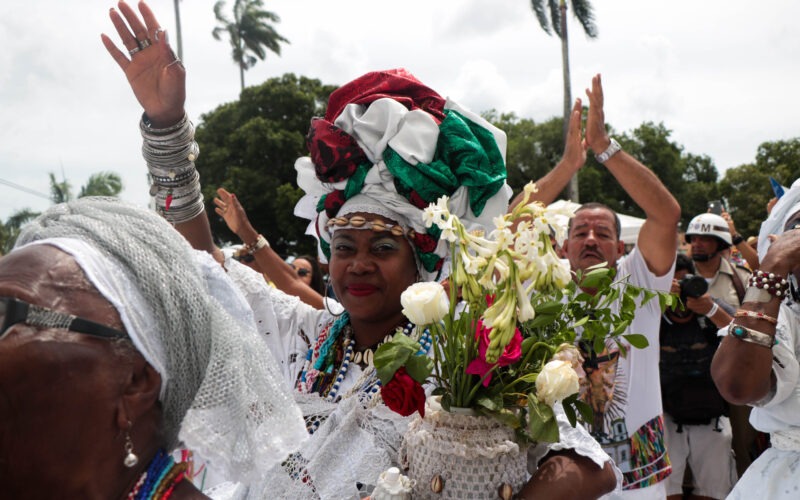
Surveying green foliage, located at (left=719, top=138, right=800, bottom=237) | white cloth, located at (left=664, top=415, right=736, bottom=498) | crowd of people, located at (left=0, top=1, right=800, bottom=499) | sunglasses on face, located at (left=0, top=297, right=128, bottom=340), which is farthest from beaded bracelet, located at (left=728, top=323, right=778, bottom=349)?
green foliage, located at (left=719, top=138, right=800, bottom=237)

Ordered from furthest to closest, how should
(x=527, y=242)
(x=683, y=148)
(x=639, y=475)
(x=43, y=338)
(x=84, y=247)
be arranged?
(x=683, y=148)
(x=639, y=475)
(x=527, y=242)
(x=84, y=247)
(x=43, y=338)

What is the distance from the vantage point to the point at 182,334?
1308mm

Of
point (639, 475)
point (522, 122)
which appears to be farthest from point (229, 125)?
point (639, 475)

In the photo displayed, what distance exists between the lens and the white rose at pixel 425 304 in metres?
1.57

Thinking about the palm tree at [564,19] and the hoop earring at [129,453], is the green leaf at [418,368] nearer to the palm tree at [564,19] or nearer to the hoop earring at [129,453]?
the hoop earring at [129,453]

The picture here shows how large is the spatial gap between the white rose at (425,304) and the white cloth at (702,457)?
435 centimetres

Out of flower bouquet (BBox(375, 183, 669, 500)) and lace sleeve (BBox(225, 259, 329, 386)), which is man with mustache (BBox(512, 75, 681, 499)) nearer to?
lace sleeve (BBox(225, 259, 329, 386))

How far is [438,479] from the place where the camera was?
157 cm

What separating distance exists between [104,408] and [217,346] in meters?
0.23

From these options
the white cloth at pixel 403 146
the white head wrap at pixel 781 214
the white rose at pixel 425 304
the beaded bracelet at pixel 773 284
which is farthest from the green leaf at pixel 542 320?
the white head wrap at pixel 781 214

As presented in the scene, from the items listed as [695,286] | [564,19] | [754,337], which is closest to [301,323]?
[754,337]

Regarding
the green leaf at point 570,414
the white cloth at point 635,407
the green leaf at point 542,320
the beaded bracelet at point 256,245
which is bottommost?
the white cloth at point 635,407

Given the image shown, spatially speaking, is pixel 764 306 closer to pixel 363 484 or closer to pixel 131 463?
pixel 363 484

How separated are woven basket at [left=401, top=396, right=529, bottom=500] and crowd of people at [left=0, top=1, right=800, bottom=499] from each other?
121mm
